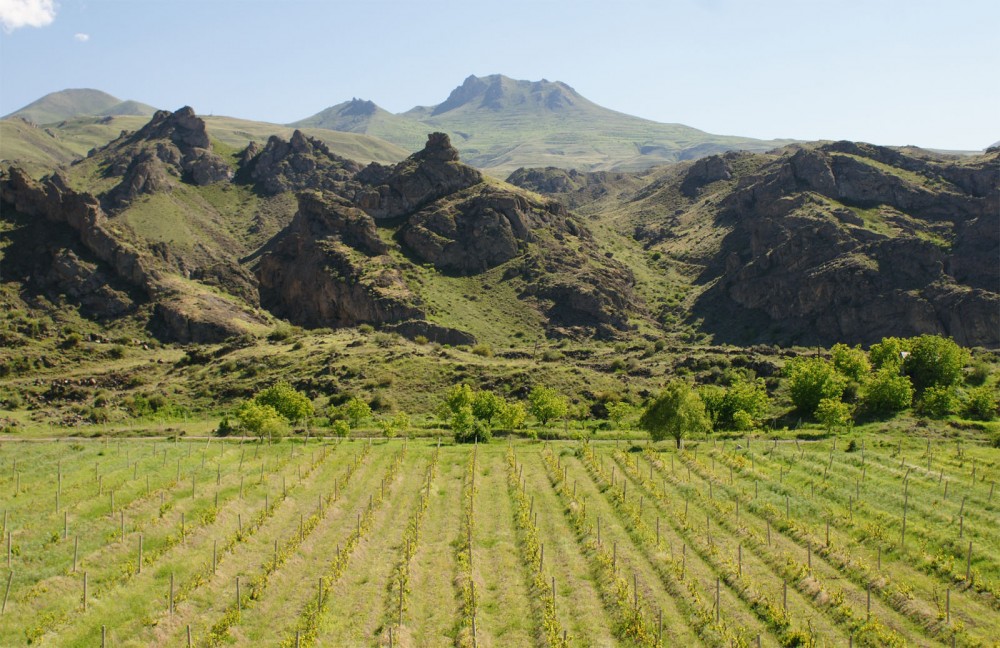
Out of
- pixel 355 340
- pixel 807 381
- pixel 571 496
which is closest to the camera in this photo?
pixel 571 496

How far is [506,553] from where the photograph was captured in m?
34.2

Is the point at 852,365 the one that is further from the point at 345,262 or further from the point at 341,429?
the point at 345,262

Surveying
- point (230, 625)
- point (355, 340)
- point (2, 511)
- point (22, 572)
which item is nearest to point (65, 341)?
point (355, 340)

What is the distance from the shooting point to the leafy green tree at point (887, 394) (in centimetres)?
7056

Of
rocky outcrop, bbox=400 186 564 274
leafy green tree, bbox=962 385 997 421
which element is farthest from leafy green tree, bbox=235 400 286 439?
rocky outcrop, bbox=400 186 564 274

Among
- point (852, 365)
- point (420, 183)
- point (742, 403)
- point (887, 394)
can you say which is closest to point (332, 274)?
point (420, 183)

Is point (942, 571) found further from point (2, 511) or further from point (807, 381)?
point (807, 381)

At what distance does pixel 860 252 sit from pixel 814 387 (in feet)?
Result: 262

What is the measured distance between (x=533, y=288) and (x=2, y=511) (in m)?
116

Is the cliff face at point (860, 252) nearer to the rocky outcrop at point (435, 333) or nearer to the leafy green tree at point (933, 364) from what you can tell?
the rocky outcrop at point (435, 333)

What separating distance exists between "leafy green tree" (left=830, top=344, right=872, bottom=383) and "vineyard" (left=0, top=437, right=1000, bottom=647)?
28.3 metres

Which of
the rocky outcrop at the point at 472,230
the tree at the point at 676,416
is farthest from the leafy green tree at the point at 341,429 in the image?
the rocky outcrop at the point at 472,230

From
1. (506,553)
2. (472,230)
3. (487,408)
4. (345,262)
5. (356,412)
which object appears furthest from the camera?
(472,230)

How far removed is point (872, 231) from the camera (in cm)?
14875
